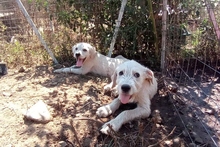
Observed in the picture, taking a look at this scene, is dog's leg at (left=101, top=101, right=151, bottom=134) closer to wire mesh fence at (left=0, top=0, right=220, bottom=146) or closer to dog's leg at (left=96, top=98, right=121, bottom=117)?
dog's leg at (left=96, top=98, right=121, bottom=117)

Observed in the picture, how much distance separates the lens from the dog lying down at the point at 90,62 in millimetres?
5055

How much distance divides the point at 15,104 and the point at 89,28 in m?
2.86

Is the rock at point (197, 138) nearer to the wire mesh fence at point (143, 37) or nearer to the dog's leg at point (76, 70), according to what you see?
the wire mesh fence at point (143, 37)

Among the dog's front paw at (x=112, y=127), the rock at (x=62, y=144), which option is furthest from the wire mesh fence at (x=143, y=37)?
the rock at (x=62, y=144)

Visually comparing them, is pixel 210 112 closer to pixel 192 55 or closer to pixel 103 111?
pixel 192 55

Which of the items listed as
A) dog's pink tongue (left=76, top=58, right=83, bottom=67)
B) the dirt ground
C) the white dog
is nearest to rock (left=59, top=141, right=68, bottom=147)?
the dirt ground

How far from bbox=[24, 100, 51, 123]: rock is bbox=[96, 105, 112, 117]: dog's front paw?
2.13 feet

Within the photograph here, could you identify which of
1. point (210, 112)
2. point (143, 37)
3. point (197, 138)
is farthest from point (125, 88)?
point (143, 37)

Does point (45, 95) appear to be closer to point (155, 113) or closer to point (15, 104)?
point (15, 104)

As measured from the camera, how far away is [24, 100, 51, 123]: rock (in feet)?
10.6

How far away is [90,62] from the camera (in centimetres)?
523

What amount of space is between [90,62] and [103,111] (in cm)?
188

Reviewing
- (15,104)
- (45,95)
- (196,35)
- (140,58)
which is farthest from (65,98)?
(196,35)

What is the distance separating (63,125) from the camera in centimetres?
322
